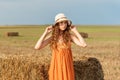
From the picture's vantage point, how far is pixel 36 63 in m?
10.2

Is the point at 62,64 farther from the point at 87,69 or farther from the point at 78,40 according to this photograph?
the point at 87,69

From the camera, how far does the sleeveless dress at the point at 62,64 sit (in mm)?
8164

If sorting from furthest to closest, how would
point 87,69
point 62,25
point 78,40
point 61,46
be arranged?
Answer: point 87,69, point 78,40, point 61,46, point 62,25

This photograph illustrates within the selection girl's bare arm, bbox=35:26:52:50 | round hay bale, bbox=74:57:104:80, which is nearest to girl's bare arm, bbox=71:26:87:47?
girl's bare arm, bbox=35:26:52:50

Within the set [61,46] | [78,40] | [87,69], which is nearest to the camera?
[61,46]

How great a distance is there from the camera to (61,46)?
27.2 feet

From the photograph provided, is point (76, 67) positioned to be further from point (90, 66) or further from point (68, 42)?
point (68, 42)

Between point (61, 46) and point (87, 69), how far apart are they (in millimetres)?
2808

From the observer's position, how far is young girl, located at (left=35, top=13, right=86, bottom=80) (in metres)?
8.16

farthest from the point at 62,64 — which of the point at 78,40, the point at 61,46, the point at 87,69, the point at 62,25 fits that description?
the point at 87,69

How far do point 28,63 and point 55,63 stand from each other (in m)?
2.26

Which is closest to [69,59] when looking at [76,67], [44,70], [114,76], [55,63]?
[55,63]

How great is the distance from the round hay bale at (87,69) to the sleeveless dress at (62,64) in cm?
247

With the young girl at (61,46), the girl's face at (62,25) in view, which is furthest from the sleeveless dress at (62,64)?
the girl's face at (62,25)
